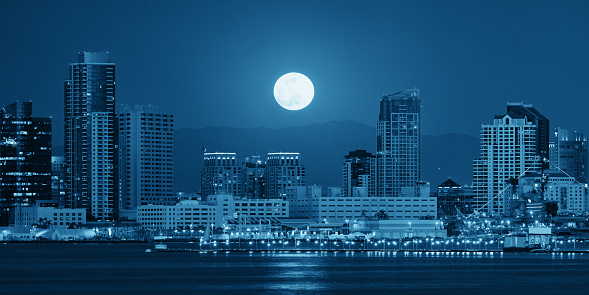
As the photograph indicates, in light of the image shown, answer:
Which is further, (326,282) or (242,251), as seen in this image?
(242,251)

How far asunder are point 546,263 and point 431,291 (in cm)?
3613

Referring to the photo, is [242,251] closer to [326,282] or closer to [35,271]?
[35,271]

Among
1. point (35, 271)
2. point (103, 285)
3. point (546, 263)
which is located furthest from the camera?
point (546, 263)

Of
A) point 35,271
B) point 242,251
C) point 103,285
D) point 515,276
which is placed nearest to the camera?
point 103,285

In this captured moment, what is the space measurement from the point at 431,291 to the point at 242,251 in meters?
77.4

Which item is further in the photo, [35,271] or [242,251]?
[242,251]

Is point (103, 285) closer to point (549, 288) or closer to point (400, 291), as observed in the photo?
point (400, 291)

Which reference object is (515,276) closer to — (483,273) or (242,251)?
(483,273)

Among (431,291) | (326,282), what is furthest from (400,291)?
(326,282)

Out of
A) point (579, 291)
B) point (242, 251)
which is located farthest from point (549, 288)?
point (242, 251)

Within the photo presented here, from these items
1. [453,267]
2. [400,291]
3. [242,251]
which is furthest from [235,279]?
[242,251]

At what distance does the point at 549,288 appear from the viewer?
288ft

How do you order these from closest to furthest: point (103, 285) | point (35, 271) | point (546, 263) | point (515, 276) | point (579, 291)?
point (579, 291)
point (103, 285)
point (515, 276)
point (35, 271)
point (546, 263)

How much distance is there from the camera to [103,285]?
300ft
